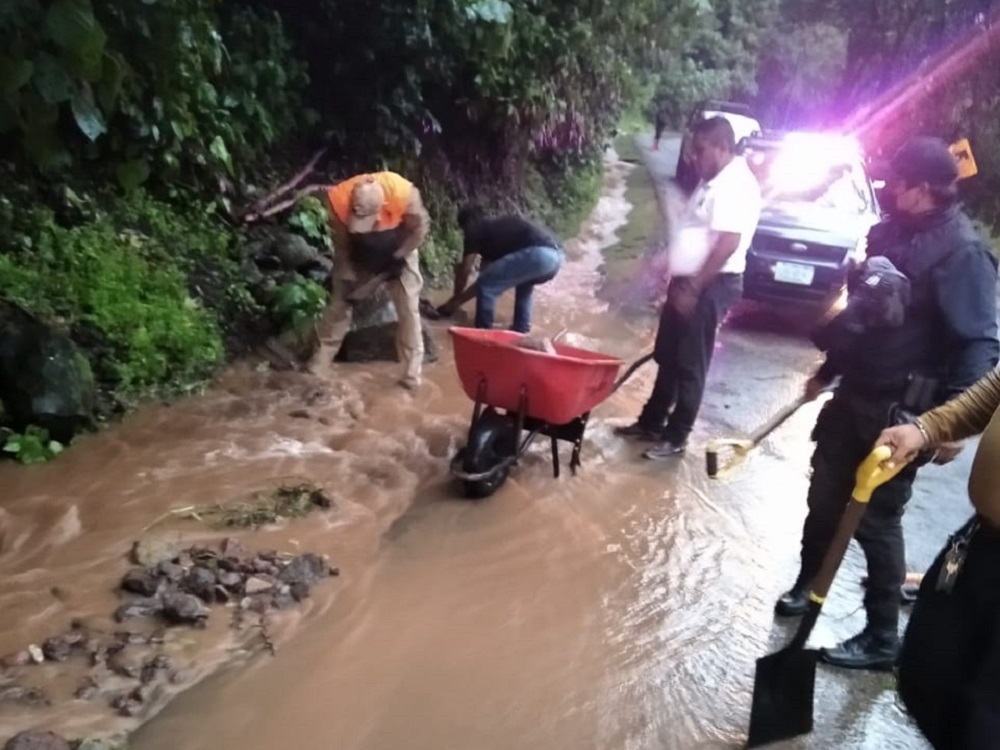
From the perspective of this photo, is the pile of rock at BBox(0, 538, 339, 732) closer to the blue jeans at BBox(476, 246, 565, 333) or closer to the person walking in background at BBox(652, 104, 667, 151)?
the blue jeans at BBox(476, 246, 565, 333)

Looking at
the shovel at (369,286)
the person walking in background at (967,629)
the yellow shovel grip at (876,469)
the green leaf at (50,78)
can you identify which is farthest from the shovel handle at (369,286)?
the person walking in background at (967,629)

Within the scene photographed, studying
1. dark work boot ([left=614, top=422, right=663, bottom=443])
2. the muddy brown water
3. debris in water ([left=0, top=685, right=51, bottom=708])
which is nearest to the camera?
debris in water ([left=0, top=685, right=51, bottom=708])

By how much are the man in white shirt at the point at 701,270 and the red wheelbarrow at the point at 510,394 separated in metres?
0.76

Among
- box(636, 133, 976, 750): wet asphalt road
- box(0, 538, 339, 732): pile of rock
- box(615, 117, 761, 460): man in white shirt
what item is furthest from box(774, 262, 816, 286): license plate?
box(0, 538, 339, 732): pile of rock

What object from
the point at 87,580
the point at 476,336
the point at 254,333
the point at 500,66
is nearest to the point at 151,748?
the point at 87,580

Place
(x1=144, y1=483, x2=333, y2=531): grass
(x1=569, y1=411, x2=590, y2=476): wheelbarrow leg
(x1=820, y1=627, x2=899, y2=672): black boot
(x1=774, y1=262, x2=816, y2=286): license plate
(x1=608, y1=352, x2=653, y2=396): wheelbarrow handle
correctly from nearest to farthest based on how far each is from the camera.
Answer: (x1=820, y1=627, x2=899, y2=672): black boot → (x1=144, y1=483, x2=333, y2=531): grass → (x1=569, y1=411, x2=590, y2=476): wheelbarrow leg → (x1=608, y1=352, x2=653, y2=396): wheelbarrow handle → (x1=774, y1=262, x2=816, y2=286): license plate

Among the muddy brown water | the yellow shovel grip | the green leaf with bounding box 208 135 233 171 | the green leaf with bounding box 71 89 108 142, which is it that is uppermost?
the green leaf with bounding box 71 89 108 142

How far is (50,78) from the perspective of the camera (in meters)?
4.36

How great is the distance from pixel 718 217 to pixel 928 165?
2.14 m

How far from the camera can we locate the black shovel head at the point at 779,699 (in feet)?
11.1

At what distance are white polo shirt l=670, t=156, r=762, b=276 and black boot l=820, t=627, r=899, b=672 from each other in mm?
2364

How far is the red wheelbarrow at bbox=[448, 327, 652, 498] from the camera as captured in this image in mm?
4766

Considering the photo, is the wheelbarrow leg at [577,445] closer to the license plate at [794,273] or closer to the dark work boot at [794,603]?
the dark work boot at [794,603]

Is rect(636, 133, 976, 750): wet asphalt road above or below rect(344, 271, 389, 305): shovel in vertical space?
below
